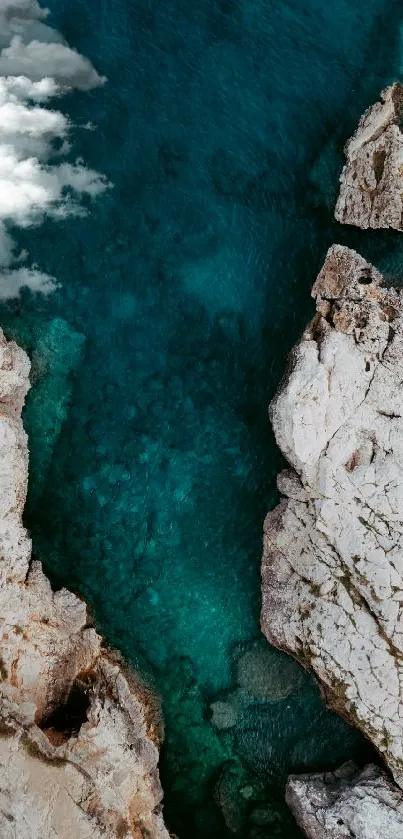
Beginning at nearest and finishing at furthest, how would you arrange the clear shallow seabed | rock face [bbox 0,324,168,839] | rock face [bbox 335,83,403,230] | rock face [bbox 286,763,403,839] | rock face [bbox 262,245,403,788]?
rock face [bbox 0,324,168,839], rock face [bbox 286,763,403,839], rock face [bbox 262,245,403,788], rock face [bbox 335,83,403,230], the clear shallow seabed

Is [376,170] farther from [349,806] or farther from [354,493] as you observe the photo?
[349,806]

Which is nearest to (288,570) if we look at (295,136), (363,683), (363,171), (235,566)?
(235,566)

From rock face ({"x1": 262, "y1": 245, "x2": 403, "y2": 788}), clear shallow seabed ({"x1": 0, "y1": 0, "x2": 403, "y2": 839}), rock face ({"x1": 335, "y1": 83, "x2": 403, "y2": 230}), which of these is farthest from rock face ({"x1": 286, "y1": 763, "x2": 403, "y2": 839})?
rock face ({"x1": 335, "y1": 83, "x2": 403, "y2": 230})

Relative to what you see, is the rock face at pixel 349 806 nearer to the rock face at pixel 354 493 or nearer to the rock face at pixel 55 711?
the rock face at pixel 354 493

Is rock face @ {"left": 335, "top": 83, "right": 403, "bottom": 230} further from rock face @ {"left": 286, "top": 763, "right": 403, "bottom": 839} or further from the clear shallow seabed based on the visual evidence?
rock face @ {"left": 286, "top": 763, "right": 403, "bottom": 839}

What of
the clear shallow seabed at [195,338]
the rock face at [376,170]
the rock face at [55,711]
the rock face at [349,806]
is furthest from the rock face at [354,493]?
the rock face at [55,711]

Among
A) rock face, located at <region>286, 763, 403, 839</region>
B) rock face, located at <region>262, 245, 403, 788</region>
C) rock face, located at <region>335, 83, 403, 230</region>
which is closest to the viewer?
rock face, located at <region>286, 763, 403, 839</region>
